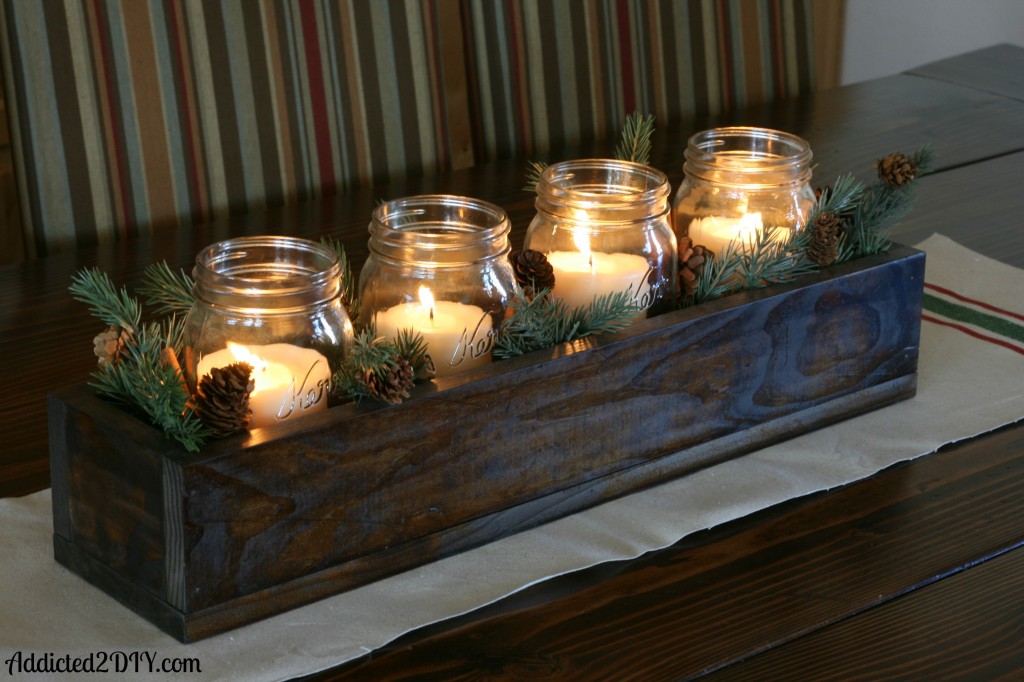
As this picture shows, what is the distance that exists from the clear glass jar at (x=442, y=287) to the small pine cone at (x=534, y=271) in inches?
1.2

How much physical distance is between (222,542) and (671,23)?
4.14ft

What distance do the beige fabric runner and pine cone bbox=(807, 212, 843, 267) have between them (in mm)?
119

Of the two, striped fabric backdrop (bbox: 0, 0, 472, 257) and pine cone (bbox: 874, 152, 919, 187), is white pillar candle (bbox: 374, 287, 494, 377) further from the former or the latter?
striped fabric backdrop (bbox: 0, 0, 472, 257)

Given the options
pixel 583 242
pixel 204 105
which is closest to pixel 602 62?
pixel 204 105

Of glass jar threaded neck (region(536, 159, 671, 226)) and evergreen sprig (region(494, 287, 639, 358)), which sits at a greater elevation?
glass jar threaded neck (region(536, 159, 671, 226))

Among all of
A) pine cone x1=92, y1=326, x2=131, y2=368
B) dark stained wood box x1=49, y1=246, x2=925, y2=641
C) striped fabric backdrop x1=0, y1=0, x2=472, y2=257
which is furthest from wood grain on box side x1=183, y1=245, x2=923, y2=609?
striped fabric backdrop x1=0, y1=0, x2=472, y2=257

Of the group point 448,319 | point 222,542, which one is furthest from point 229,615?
point 448,319

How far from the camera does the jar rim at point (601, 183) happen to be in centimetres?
82

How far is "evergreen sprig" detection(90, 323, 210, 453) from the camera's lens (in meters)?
0.64

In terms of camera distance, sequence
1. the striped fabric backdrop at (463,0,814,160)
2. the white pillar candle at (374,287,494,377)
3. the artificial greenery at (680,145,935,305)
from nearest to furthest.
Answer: the white pillar candle at (374,287,494,377)
the artificial greenery at (680,145,935,305)
the striped fabric backdrop at (463,0,814,160)

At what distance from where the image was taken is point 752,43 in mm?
1819

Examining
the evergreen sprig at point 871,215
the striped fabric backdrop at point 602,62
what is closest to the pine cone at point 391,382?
the evergreen sprig at point 871,215

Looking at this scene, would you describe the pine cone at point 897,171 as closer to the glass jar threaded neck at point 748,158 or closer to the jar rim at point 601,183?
the glass jar threaded neck at point 748,158

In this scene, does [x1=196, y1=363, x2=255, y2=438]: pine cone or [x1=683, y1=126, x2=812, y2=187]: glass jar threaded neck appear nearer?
[x1=196, y1=363, x2=255, y2=438]: pine cone
